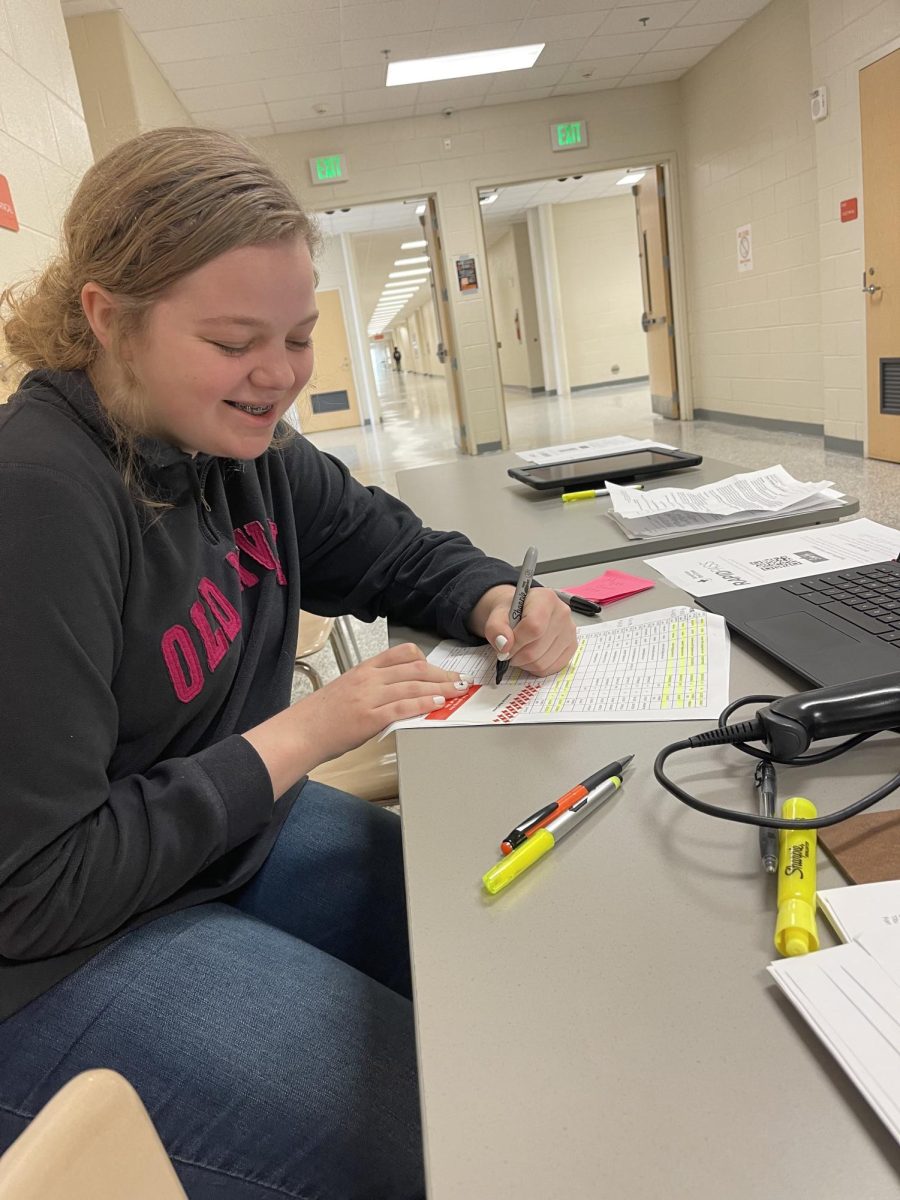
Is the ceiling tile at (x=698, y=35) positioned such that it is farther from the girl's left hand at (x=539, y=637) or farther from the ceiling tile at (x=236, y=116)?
the girl's left hand at (x=539, y=637)

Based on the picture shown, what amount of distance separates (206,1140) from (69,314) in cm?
72

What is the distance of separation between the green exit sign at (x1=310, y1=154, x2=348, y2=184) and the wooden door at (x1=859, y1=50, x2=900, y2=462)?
3997mm

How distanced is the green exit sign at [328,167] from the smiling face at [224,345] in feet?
22.8

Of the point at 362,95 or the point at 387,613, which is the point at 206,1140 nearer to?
the point at 387,613

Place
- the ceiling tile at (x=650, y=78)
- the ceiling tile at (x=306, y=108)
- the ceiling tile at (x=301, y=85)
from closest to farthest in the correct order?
the ceiling tile at (x=301, y=85)
the ceiling tile at (x=306, y=108)
the ceiling tile at (x=650, y=78)

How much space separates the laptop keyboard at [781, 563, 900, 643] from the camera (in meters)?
0.82

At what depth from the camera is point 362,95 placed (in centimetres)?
619

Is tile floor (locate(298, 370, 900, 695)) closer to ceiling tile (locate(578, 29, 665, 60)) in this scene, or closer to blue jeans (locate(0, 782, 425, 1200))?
blue jeans (locate(0, 782, 425, 1200))

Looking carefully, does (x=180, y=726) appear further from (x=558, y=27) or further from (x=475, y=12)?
(x=558, y=27)

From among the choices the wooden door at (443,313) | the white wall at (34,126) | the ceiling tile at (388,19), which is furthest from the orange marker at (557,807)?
A: the wooden door at (443,313)

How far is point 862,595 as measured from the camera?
2.92 ft

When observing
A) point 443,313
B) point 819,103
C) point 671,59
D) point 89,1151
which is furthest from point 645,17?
point 89,1151

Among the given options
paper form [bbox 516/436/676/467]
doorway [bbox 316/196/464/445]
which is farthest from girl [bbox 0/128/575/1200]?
doorway [bbox 316/196/464/445]

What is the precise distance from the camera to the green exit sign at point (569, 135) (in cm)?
702
